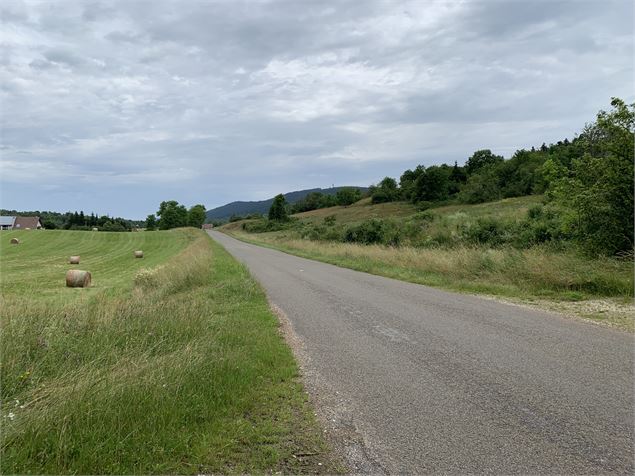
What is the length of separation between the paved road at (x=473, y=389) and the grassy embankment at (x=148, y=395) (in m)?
0.58

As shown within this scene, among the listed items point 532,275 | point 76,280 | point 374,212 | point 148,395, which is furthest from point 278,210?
point 148,395

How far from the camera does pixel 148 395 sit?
14.1ft

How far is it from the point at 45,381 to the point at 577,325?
8.58m

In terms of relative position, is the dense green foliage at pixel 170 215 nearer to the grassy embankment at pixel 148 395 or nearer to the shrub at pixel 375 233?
the shrub at pixel 375 233

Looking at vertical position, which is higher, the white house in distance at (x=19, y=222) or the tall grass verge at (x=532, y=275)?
the white house in distance at (x=19, y=222)

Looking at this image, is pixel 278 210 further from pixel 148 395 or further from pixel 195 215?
pixel 148 395

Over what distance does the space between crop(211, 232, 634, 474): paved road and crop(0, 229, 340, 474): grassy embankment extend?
0.58 m

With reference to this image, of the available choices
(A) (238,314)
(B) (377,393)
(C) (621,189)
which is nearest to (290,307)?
(A) (238,314)

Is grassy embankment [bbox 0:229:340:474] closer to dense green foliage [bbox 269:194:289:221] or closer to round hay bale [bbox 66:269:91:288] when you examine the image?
round hay bale [bbox 66:269:91:288]

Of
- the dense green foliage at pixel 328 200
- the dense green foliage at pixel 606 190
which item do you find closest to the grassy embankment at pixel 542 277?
the dense green foliage at pixel 606 190

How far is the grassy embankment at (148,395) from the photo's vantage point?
3.49 meters

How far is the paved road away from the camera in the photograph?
363 cm

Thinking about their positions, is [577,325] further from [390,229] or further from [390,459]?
[390,229]

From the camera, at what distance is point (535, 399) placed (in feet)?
15.5
